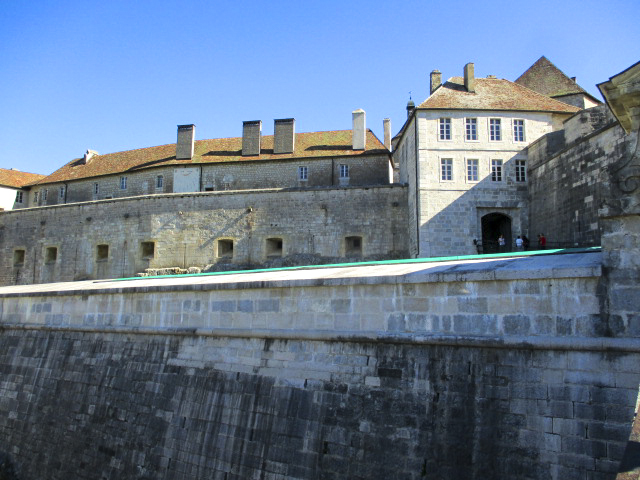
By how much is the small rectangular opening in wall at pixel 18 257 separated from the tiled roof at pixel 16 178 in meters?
6.93

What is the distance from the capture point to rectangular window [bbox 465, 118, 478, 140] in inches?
886

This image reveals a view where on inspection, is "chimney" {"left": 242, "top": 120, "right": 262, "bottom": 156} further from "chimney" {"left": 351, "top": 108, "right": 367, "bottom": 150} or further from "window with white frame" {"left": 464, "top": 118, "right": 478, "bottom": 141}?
"window with white frame" {"left": 464, "top": 118, "right": 478, "bottom": 141}

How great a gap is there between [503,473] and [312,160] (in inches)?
991

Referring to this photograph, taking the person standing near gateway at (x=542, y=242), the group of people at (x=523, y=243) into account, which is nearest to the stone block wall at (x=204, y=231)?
the group of people at (x=523, y=243)

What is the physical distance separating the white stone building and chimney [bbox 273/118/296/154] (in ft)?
31.9

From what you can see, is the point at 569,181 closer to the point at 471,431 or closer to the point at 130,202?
the point at 471,431

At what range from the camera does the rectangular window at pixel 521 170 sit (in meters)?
22.3

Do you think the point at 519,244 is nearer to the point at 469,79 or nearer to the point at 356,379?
the point at 469,79

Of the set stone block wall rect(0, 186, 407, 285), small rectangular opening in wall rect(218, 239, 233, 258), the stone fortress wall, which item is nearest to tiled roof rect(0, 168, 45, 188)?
stone block wall rect(0, 186, 407, 285)

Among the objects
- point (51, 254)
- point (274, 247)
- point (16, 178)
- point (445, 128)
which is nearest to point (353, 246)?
point (274, 247)

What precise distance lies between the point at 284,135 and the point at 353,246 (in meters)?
8.85

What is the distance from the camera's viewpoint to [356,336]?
766 cm

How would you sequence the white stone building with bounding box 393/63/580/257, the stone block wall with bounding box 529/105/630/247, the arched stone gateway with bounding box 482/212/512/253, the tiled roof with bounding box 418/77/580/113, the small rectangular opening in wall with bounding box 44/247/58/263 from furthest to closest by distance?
the small rectangular opening in wall with bounding box 44/247/58/263, the arched stone gateway with bounding box 482/212/512/253, the tiled roof with bounding box 418/77/580/113, the white stone building with bounding box 393/63/580/257, the stone block wall with bounding box 529/105/630/247

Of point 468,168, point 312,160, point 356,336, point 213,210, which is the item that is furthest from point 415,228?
point 356,336
